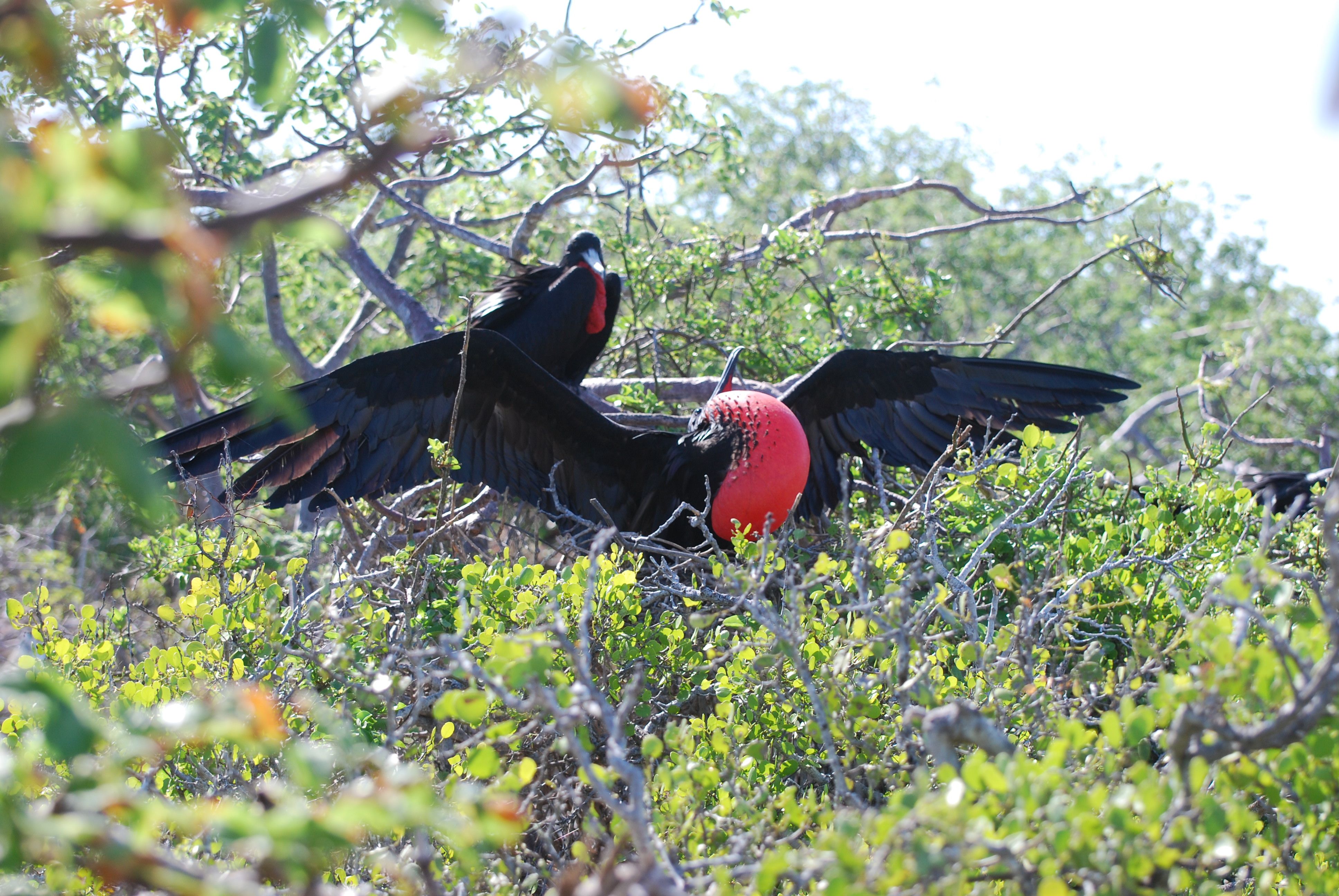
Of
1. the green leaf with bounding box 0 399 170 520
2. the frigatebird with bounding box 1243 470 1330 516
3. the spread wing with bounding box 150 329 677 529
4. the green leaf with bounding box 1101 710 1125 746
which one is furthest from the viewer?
the frigatebird with bounding box 1243 470 1330 516

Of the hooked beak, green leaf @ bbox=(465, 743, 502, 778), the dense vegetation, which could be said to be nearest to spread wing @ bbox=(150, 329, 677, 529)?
the dense vegetation

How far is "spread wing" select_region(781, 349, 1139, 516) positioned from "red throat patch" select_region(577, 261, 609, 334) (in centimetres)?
86

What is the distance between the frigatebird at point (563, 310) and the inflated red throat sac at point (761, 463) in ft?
3.15

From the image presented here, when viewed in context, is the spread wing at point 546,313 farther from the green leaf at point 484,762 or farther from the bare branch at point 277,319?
the green leaf at point 484,762

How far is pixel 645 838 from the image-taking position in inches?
43.4

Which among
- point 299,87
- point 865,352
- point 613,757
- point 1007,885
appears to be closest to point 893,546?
point 1007,885

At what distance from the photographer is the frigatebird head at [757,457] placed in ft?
9.95

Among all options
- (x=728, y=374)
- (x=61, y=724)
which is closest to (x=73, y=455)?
(x=61, y=724)

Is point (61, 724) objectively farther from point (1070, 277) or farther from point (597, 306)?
point (1070, 277)

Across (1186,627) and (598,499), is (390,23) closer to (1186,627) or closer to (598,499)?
(598,499)

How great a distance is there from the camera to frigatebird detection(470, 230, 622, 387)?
12.7 feet

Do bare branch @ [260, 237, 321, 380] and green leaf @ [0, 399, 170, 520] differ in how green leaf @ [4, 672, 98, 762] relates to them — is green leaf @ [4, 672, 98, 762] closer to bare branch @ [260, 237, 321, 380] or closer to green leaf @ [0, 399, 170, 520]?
green leaf @ [0, 399, 170, 520]

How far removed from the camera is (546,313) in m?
3.85

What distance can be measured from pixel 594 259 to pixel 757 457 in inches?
55.5
